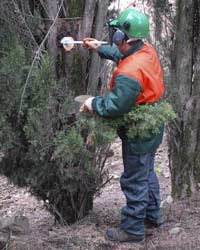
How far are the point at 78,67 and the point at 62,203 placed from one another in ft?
3.59

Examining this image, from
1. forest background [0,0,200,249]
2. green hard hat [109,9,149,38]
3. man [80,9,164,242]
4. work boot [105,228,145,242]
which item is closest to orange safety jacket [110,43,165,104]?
man [80,9,164,242]

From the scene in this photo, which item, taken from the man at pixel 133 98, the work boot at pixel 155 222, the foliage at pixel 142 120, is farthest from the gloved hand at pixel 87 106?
the work boot at pixel 155 222

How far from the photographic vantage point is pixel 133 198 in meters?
3.96

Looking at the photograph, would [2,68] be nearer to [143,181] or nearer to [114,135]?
[114,135]

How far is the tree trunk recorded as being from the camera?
5113 millimetres

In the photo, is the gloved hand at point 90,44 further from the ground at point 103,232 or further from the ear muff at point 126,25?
the ground at point 103,232

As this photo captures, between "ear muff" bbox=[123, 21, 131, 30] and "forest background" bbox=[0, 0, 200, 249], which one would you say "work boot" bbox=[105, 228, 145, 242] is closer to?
"forest background" bbox=[0, 0, 200, 249]

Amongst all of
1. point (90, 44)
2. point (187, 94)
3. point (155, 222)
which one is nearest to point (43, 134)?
point (90, 44)

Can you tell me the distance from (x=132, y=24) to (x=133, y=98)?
0.54 meters

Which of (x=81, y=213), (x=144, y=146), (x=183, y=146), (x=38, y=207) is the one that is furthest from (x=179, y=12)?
(x=38, y=207)

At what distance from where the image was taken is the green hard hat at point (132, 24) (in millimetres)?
3732

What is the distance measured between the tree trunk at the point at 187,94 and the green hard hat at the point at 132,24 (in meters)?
1.44

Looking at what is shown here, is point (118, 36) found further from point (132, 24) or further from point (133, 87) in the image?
point (133, 87)

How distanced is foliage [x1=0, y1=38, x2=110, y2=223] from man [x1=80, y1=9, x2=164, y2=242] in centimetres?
20
